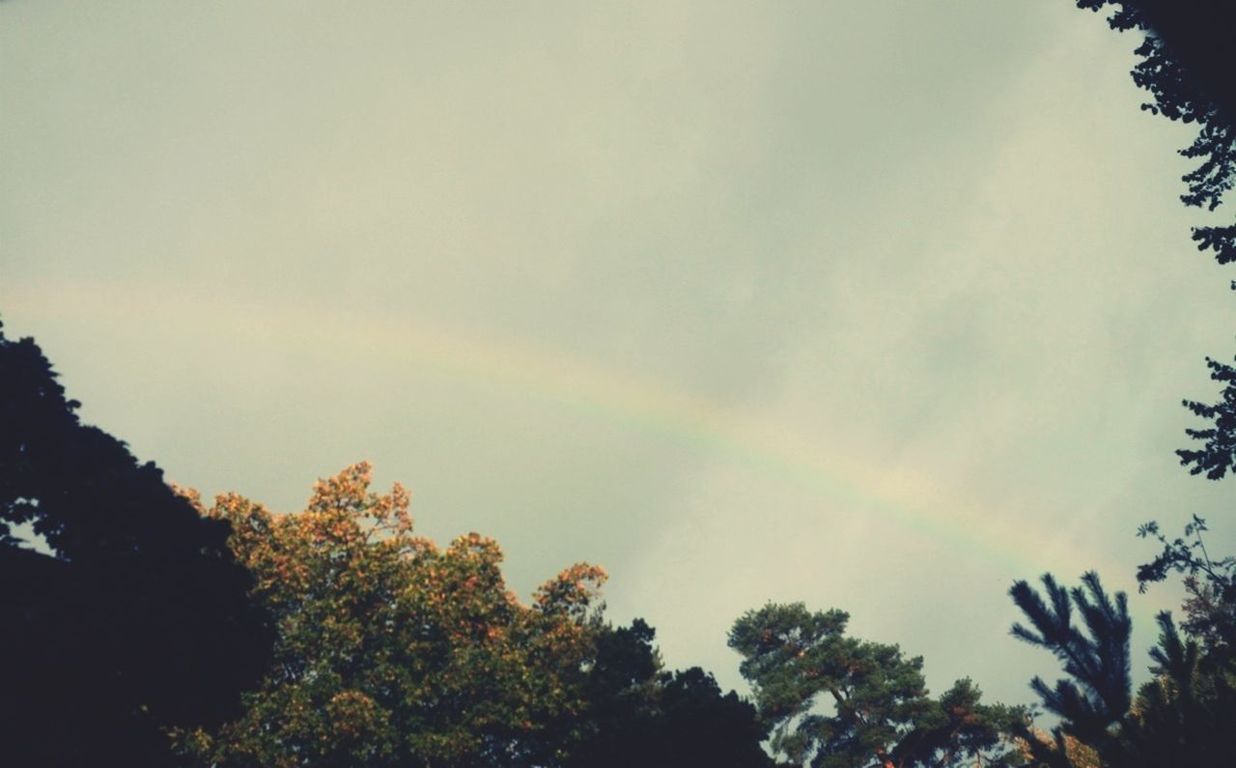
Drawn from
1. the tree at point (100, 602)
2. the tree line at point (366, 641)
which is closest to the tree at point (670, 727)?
the tree line at point (366, 641)

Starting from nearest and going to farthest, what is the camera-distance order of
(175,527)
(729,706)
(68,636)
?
1. (68,636)
2. (175,527)
3. (729,706)

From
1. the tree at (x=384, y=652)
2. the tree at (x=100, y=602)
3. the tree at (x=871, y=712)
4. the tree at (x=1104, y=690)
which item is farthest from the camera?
the tree at (x=871, y=712)

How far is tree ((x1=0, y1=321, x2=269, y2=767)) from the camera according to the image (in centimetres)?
1187

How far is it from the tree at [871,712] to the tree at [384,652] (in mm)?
Answer: 26767

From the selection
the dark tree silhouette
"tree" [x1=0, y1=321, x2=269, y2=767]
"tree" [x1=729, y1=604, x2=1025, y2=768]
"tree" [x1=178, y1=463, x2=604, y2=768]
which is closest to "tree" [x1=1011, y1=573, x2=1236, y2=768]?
the dark tree silhouette

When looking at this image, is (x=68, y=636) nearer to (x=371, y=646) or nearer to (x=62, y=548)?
(x=62, y=548)

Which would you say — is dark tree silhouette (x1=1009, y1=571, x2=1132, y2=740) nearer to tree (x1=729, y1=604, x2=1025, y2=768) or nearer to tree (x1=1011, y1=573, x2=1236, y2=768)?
tree (x1=1011, y1=573, x2=1236, y2=768)

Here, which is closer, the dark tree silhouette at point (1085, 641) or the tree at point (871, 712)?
the dark tree silhouette at point (1085, 641)

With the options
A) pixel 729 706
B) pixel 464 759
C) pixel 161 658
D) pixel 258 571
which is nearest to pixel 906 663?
pixel 729 706

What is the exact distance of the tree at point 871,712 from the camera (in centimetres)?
4725

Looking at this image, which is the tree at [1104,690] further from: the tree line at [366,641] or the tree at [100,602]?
the tree at [100,602]

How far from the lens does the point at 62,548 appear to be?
14094 millimetres

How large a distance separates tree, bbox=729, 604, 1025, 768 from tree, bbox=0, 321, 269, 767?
42.1 m

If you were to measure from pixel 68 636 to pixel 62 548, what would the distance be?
2765 millimetres
